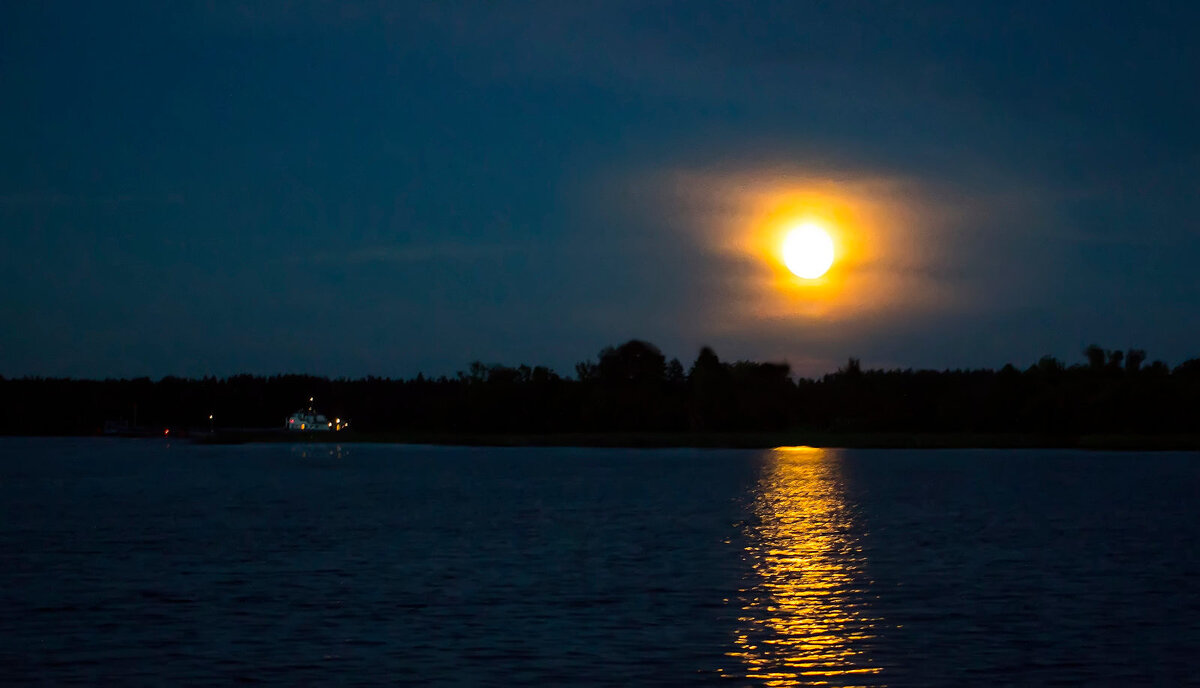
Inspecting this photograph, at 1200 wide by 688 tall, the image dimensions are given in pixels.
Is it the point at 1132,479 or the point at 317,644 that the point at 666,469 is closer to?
the point at 1132,479

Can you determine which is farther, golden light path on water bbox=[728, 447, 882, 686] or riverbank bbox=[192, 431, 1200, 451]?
riverbank bbox=[192, 431, 1200, 451]

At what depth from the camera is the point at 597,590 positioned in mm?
31859

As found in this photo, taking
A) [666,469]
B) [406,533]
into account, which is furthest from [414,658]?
[666,469]

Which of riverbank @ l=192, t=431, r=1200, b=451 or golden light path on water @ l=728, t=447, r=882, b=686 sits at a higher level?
riverbank @ l=192, t=431, r=1200, b=451

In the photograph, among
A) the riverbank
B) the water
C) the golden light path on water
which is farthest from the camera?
the riverbank

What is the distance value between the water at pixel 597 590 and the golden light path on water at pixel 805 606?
110mm

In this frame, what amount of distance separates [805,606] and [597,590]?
488 centimetres

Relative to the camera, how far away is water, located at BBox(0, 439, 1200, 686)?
2258cm

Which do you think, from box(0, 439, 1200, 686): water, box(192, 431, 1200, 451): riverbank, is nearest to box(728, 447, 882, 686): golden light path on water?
box(0, 439, 1200, 686): water

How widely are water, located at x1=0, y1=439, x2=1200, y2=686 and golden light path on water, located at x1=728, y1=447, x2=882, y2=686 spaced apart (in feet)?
0.36

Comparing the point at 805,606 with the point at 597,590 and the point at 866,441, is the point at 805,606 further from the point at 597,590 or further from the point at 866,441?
the point at 866,441

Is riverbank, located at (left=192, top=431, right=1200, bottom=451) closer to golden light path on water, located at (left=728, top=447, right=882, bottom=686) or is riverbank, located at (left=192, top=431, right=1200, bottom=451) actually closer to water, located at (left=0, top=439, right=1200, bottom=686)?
water, located at (left=0, top=439, right=1200, bottom=686)

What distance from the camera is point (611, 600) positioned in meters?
30.2

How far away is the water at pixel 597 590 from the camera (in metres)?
22.6
